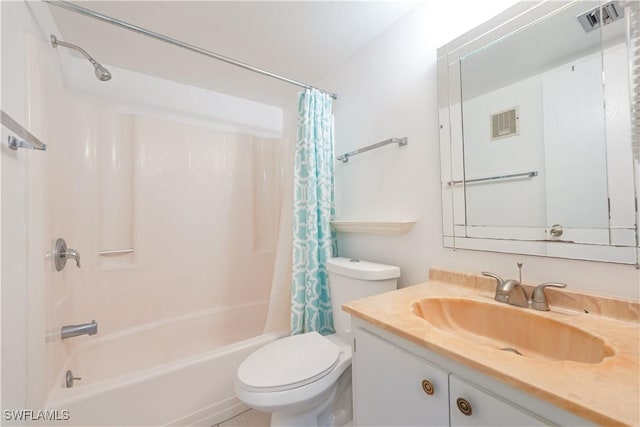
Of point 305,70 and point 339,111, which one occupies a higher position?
point 305,70

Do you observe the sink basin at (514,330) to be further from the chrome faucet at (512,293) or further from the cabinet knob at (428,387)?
the cabinet knob at (428,387)

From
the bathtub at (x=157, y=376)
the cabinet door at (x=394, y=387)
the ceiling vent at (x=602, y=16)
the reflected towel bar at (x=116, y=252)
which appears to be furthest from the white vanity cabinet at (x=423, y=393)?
the reflected towel bar at (x=116, y=252)

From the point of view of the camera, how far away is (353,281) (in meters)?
1.33

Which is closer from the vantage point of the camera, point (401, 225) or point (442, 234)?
point (442, 234)

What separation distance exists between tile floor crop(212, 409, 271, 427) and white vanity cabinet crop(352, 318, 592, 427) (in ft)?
2.40

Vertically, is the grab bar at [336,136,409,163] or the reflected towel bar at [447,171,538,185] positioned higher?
the grab bar at [336,136,409,163]

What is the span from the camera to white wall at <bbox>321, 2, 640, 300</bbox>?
1.12 metres

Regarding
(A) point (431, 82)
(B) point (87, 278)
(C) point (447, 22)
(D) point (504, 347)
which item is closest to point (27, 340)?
(B) point (87, 278)

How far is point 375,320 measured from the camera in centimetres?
77

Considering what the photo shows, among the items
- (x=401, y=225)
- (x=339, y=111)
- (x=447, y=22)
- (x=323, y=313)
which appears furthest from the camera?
(x=339, y=111)

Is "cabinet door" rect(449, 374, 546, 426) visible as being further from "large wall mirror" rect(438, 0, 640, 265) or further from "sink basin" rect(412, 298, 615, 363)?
"large wall mirror" rect(438, 0, 640, 265)

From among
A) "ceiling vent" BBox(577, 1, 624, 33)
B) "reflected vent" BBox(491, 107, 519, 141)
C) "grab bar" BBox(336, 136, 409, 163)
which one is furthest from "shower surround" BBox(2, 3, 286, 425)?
"ceiling vent" BBox(577, 1, 624, 33)

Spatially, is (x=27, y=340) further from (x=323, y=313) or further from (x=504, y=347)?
(x=504, y=347)

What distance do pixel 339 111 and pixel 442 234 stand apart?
1111mm
